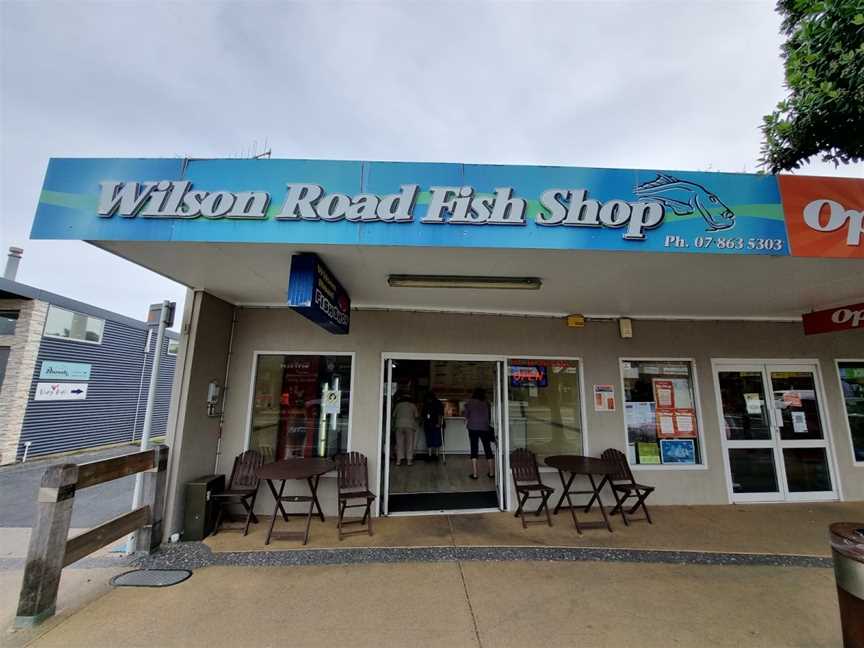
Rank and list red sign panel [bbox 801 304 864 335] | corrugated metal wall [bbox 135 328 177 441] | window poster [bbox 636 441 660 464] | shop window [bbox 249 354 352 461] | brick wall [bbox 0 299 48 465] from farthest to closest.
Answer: corrugated metal wall [bbox 135 328 177 441] < brick wall [bbox 0 299 48 465] < window poster [bbox 636 441 660 464] < shop window [bbox 249 354 352 461] < red sign panel [bbox 801 304 864 335]

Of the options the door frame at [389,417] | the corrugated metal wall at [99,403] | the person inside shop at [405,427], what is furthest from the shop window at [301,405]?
the corrugated metal wall at [99,403]

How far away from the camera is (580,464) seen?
4707 millimetres

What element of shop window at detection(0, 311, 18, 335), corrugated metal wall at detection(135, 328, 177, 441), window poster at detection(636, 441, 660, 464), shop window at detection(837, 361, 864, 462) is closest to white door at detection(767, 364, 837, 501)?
shop window at detection(837, 361, 864, 462)

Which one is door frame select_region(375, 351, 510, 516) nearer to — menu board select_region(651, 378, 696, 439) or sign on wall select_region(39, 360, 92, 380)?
menu board select_region(651, 378, 696, 439)

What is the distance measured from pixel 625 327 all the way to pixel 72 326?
498 inches

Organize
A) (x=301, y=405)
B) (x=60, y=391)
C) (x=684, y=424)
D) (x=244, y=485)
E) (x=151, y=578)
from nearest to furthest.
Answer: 1. (x=151, y=578)
2. (x=244, y=485)
3. (x=301, y=405)
4. (x=684, y=424)
5. (x=60, y=391)

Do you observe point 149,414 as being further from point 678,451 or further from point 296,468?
point 678,451

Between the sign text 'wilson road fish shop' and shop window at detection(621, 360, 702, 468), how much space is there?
2.80m

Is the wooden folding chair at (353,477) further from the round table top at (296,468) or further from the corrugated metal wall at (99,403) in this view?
the corrugated metal wall at (99,403)

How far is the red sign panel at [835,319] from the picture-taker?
480 cm

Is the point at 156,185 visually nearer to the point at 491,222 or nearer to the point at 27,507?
the point at 491,222

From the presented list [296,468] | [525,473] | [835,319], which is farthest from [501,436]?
[835,319]

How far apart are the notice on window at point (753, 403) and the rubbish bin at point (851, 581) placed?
390 centimetres

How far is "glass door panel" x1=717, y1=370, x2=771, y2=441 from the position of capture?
5559mm
